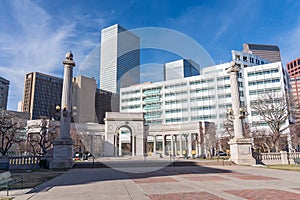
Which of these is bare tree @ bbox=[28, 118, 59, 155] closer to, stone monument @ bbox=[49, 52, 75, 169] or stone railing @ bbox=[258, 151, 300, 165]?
stone monument @ bbox=[49, 52, 75, 169]

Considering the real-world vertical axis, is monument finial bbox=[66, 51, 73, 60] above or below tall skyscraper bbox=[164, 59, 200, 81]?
above

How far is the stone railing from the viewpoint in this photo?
1143 inches

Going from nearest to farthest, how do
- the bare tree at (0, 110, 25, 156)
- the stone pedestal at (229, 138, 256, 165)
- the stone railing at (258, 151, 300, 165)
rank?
the stone pedestal at (229, 138, 256, 165) → the stone railing at (258, 151, 300, 165) → the bare tree at (0, 110, 25, 156)

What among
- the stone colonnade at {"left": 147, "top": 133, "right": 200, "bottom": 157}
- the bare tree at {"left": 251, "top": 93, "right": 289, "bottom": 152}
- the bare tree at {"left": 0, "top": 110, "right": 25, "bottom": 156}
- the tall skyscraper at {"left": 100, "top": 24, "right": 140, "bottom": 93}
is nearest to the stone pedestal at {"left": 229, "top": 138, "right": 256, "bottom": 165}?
the bare tree at {"left": 251, "top": 93, "right": 289, "bottom": 152}

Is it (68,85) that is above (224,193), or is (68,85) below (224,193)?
above

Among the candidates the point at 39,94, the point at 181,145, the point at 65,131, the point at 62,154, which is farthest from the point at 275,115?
the point at 39,94

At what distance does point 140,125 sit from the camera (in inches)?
2721

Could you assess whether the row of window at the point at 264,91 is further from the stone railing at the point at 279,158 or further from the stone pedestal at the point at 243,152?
the stone pedestal at the point at 243,152

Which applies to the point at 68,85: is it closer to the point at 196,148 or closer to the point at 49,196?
the point at 49,196

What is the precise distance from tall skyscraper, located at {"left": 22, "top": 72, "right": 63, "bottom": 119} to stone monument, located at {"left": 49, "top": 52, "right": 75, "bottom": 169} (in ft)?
441

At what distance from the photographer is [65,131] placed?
27.5 metres

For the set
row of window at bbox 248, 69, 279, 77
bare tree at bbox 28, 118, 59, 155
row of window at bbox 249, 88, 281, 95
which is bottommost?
bare tree at bbox 28, 118, 59, 155

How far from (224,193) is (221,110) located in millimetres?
63843

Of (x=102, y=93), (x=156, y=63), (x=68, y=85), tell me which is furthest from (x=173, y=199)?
(x=68, y=85)
